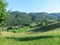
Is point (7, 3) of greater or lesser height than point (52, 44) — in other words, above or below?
above

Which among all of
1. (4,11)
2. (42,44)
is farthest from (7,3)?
(42,44)

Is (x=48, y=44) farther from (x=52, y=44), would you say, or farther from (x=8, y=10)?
(x=8, y=10)

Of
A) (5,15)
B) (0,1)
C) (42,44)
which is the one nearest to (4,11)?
(5,15)

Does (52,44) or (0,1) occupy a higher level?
(0,1)

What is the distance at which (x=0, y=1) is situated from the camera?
26391 mm

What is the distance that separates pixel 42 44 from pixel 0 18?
13.3 metres

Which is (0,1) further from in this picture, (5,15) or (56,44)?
(56,44)

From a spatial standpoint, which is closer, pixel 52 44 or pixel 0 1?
pixel 52 44

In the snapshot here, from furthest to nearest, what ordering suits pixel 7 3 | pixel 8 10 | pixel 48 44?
pixel 8 10 → pixel 7 3 → pixel 48 44

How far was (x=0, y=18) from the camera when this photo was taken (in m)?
30.3

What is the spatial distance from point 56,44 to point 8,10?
15.3 m

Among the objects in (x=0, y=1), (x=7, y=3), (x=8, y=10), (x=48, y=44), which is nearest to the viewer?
(x=48, y=44)

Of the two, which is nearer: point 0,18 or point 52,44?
point 52,44

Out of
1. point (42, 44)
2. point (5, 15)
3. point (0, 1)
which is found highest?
point (0, 1)
